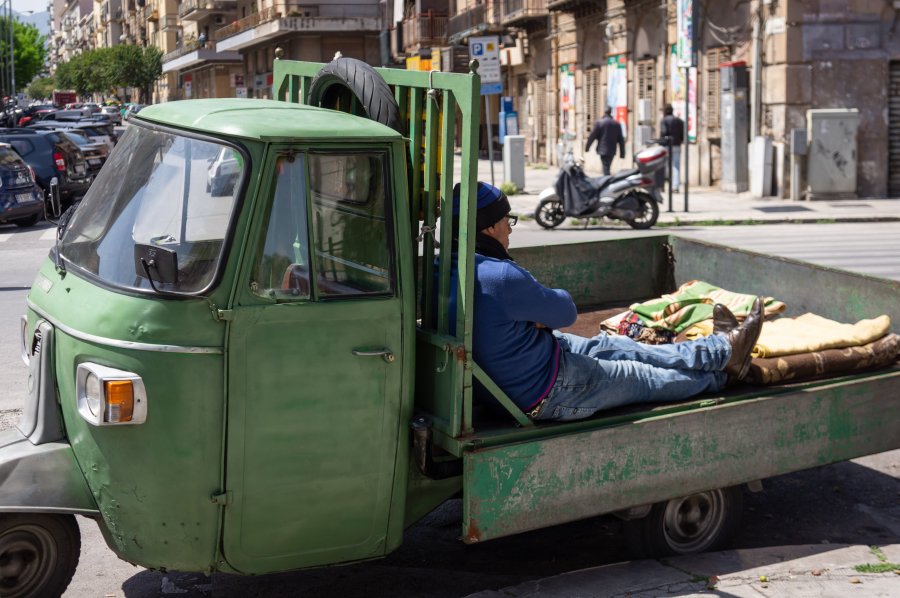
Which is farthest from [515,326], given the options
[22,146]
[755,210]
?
[22,146]

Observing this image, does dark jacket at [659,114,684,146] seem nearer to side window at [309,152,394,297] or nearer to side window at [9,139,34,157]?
side window at [9,139,34,157]

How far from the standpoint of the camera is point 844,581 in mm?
4602

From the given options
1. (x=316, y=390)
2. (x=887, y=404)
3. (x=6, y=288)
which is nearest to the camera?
(x=316, y=390)

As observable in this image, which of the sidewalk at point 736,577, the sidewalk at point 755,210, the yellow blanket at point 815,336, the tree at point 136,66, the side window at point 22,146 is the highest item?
the tree at point 136,66

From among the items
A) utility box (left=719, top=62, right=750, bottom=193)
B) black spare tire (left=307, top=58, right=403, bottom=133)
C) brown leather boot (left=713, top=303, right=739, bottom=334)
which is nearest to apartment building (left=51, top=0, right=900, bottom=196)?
utility box (left=719, top=62, right=750, bottom=193)

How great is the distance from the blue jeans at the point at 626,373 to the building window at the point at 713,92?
805 inches

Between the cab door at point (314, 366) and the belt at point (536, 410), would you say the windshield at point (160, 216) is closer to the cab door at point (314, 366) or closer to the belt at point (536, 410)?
the cab door at point (314, 366)

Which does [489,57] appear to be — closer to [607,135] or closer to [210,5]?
[607,135]

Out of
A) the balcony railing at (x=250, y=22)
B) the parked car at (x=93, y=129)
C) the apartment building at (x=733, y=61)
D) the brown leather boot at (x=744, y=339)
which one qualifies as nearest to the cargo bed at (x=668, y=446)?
the brown leather boot at (x=744, y=339)

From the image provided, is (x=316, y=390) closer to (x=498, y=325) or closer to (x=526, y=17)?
(x=498, y=325)

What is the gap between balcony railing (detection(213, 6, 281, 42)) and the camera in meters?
58.2

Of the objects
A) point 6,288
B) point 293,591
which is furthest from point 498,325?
point 6,288

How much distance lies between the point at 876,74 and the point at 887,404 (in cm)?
1864

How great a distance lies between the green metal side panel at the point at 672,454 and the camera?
4254mm
